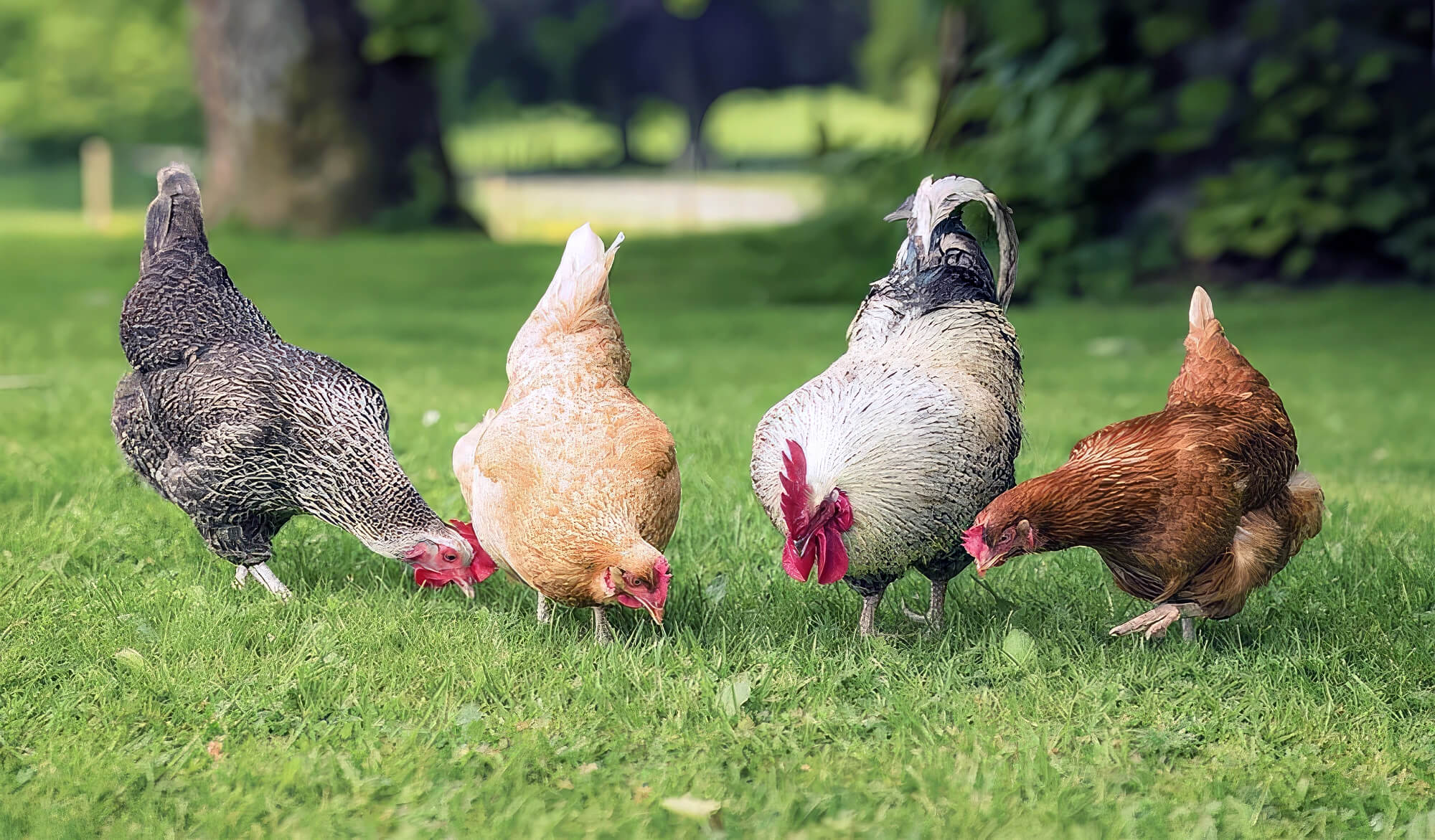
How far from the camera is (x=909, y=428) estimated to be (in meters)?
4.13

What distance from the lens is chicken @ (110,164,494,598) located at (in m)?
4.65

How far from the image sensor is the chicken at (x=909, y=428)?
13.2 ft

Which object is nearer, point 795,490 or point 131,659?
point 795,490

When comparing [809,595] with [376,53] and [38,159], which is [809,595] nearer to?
[376,53]

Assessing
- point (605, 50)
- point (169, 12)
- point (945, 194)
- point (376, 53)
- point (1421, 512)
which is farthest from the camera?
point (605, 50)

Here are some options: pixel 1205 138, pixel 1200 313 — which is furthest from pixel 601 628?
pixel 1205 138

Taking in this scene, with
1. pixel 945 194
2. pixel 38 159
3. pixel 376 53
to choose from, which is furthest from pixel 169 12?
pixel 38 159

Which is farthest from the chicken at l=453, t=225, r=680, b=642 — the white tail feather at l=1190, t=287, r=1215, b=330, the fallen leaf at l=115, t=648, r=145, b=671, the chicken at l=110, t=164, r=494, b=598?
the white tail feather at l=1190, t=287, r=1215, b=330

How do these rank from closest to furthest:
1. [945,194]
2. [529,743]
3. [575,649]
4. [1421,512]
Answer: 1. [529,743]
2. [575,649]
3. [945,194]
4. [1421,512]

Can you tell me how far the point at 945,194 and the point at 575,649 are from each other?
2.00m

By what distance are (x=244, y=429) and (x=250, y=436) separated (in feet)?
0.11

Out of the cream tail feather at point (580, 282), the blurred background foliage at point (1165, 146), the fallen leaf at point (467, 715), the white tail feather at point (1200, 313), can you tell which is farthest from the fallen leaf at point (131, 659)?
the blurred background foliage at point (1165, 146)

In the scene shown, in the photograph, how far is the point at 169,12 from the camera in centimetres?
2070

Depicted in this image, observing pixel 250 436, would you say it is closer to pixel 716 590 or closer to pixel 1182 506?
pixel 716 590
